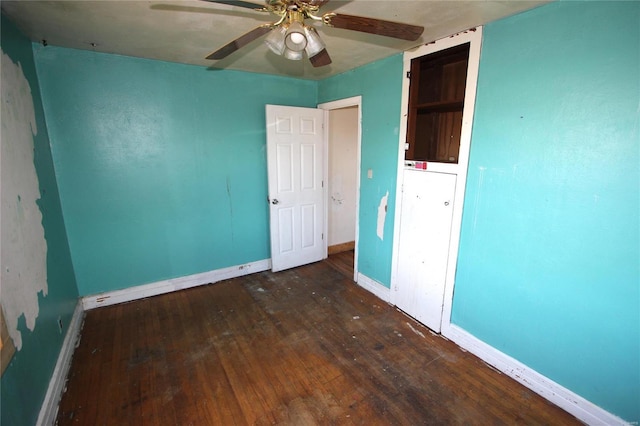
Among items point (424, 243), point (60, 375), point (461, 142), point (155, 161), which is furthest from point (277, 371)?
point (155, 161)

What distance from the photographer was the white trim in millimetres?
1645

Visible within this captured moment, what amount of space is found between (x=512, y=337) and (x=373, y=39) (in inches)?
93.4

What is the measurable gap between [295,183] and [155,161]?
1505 millimetres

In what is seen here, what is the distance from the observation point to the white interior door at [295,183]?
333cm

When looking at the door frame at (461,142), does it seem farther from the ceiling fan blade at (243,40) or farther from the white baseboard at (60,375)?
the white baseboard at (60,375)

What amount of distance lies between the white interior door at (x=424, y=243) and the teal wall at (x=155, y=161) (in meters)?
1.77

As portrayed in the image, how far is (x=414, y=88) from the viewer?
247 centimetres

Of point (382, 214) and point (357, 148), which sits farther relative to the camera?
point (357, 148)

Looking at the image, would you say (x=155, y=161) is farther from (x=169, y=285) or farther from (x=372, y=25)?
(x=372, y=25)

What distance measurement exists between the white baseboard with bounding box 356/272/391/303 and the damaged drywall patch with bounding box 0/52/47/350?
8.82 ft

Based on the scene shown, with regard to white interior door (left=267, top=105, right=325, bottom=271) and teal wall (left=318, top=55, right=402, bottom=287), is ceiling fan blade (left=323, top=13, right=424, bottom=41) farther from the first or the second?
white interior door (left=267, top=105, right=325, bottom=271)

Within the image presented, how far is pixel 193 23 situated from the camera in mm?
1901

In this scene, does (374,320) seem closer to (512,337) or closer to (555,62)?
(512,337)

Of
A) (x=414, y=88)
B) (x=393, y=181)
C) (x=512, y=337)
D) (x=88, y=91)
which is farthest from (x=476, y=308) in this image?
(x=88, y=91)
